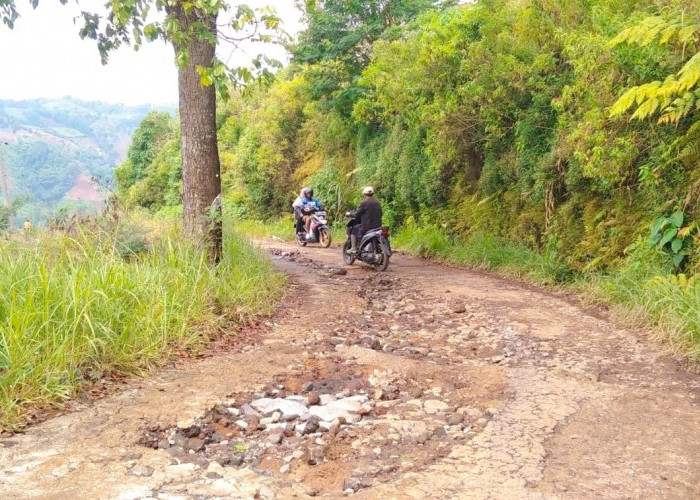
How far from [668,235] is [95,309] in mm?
5924

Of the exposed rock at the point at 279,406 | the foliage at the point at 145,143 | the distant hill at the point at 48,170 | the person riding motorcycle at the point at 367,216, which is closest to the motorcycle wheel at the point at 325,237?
the person riding motorcycle at the point at 367,216

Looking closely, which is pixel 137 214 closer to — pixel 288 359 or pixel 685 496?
pixel 288 359

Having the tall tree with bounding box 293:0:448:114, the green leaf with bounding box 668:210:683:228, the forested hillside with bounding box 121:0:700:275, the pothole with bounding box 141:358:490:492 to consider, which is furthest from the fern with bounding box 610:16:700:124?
the tall tree with bounding box 293:0:448:114

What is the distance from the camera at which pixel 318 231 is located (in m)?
15.3

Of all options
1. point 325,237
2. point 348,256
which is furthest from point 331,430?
point 325,237

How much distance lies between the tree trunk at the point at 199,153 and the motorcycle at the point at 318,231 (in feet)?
25.5

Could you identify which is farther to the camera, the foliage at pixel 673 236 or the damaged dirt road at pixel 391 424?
the foliage at pixel 673 236

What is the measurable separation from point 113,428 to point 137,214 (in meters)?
3.99

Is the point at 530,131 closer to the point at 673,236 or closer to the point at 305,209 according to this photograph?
the point at 673,236

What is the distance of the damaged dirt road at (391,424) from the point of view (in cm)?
304

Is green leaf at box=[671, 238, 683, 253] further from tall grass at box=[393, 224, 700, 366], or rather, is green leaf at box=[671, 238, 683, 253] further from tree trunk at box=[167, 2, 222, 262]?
tree trunk at box=[167, 2, 222, 262]

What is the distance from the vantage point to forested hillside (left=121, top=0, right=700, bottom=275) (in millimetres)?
6844

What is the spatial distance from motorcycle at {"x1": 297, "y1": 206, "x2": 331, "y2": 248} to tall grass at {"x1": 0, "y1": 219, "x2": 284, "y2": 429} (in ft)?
27.3

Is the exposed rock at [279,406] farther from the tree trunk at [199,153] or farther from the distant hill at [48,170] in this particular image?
the distant hill at [48,170]
